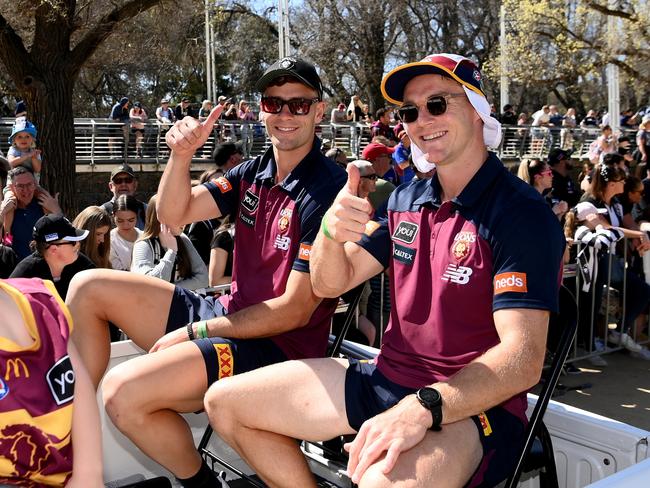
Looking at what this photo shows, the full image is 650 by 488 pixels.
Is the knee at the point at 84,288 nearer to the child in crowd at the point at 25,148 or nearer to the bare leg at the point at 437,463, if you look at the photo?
the bare leg at the point at 437,463

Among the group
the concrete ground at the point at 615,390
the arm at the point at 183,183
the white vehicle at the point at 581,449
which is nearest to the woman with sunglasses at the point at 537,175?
the concrete ground at the point at 615,390

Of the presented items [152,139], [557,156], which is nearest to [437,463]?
[557,156]

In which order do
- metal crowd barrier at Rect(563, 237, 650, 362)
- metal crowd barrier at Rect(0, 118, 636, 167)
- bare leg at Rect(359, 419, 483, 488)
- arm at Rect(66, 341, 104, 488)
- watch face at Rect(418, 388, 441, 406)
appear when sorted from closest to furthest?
arm at Rect(66, 341, 104, 488)
bare leg at Rect(359, 419, 483, 488)
watch face at Rect(418, 388, 441, 406)
metal crowd barrier at Rect(563, 237, 650, 362)
metal crowd barrier at Rect(0, 118, 636, 167)

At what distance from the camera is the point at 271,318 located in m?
3.04

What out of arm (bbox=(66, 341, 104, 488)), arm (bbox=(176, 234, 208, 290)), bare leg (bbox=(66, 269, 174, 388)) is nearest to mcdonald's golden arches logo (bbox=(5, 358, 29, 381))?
arm (bbox=(66, 341, 104, 488))

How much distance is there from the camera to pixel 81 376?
2.01 m

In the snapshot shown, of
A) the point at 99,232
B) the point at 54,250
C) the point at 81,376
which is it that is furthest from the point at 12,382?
the point at 99,232

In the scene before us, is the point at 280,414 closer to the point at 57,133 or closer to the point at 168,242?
the point at 168,242

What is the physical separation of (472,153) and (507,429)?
93cm

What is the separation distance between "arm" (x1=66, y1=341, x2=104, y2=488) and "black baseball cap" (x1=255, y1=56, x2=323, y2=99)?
172cm

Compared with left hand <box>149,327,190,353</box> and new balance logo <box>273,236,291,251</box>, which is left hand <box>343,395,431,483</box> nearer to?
left hand <box>149,327,190,353</box>

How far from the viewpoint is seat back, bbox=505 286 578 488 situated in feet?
7.64

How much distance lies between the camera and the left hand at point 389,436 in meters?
2.16

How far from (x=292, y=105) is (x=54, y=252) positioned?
219cm
